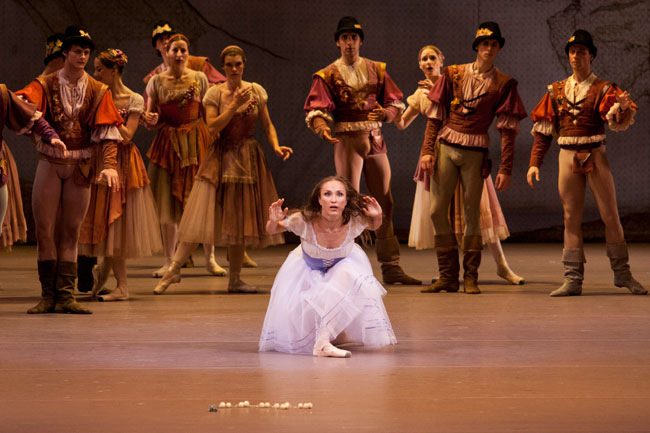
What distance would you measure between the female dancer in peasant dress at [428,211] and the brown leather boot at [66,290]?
2.06 meters

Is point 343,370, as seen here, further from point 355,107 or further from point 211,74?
point 211,74

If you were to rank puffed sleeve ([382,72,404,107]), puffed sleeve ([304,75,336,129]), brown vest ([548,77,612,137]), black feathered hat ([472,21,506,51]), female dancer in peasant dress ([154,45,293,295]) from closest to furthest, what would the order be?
brown vest ([548,77,612,137]) < black feathered hat ([472,21,506,51]) < female dancer in peasant dress ([154,45,293,295]) < puffed sleeve ([304,75,336,129]) < puffed sleeve ([382,72,404,107])

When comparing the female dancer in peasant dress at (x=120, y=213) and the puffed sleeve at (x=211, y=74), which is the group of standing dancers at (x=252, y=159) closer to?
the female dancer in peasant dress at (x=120, y=213)

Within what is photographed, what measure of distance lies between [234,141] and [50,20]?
4359mm

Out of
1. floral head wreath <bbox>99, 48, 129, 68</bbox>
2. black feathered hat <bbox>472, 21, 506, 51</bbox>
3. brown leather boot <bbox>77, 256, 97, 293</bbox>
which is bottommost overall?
brown leather boot <bbox>77, 256, 97, 293</bbox>

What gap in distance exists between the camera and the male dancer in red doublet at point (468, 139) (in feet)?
18.5

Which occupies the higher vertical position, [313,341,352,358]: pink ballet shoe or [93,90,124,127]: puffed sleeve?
[93,90,124,127]: puffed sleeve

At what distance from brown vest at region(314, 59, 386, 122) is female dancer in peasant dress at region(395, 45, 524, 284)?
0.84ft

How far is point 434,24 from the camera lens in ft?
31.3

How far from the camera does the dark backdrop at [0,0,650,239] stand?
9508 millimetres

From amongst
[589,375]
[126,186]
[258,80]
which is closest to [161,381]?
[589,375]

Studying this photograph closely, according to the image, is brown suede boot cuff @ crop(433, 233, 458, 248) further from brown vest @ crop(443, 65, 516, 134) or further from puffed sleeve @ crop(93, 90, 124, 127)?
puffed sleeve @ crop(93, 90, 124, 127)

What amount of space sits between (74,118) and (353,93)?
1.74 metres

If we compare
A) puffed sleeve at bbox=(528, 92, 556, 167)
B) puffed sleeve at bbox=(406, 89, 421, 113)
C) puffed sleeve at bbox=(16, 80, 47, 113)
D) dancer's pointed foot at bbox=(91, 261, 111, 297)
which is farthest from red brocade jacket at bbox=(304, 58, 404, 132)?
puffed sleeve at bbox=(16, 80, 47, 113)
